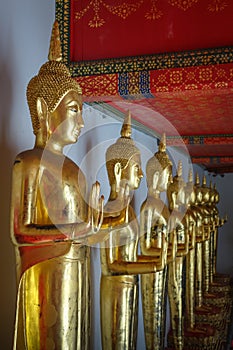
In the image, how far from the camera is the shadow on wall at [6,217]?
4.79 ft

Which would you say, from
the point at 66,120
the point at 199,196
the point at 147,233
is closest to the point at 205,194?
the point at 199,196

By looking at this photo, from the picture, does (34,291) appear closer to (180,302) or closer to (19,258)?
(19,258)

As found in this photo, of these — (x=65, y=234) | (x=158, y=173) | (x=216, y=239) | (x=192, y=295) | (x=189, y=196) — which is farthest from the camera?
(x=216, y=239)

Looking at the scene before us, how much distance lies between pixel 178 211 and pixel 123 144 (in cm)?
86

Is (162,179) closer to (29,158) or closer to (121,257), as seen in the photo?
(121,257)

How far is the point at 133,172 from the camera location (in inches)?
66.1

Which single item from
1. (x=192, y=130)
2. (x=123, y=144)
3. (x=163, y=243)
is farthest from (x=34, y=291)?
(x=192, y=130)

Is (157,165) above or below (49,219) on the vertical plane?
above

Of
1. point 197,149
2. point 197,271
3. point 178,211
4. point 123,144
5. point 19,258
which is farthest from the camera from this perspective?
point 197,149

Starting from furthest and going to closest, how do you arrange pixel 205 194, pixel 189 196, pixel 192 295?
pixel 205 194 → pixel 192 295 → pixel 189 196

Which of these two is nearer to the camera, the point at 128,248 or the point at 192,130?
the point at 128,248

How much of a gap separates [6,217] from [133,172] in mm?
453

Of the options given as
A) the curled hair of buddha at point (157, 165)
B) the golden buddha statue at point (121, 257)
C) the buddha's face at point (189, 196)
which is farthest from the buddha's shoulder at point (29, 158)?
the buddha's face at point (189, 196)

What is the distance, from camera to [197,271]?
3402 mm
